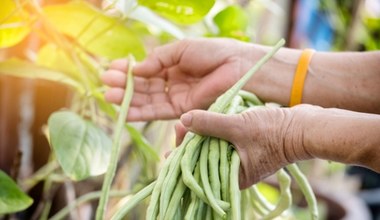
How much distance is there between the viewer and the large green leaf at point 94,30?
31.6 inches

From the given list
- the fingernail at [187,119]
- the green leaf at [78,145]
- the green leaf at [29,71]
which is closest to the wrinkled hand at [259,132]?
the fingernail at [187,119]

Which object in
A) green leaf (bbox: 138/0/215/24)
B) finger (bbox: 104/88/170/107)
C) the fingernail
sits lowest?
finger (bbox: 104/88/170/107)

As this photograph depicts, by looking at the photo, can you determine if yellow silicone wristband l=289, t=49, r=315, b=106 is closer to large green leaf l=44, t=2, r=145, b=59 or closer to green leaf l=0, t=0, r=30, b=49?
large green leaf l=44, t=2, r=145, b=59

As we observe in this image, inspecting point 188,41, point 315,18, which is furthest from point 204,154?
point 315,18

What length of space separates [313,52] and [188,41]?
0.16m

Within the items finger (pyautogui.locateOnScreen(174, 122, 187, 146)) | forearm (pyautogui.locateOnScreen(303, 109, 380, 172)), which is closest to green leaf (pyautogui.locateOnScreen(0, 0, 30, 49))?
finger (pyautogui.locateOnScreen(174, 122, 187, 146))

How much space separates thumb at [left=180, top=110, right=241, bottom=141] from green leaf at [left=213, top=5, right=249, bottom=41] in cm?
A: 36

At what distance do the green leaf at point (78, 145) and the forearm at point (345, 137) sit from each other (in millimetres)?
228

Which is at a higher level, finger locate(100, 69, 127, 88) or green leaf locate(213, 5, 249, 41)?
green leaf locate(213, 5, 249, 41)

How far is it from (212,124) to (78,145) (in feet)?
0.61

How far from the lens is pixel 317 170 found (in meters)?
1.67

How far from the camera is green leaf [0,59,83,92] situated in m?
0.76

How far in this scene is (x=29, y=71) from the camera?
2.49 feet

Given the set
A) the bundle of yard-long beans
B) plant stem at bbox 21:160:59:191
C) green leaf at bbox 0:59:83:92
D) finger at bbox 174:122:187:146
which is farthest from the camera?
plant stem at bbox 21:160:59:191
